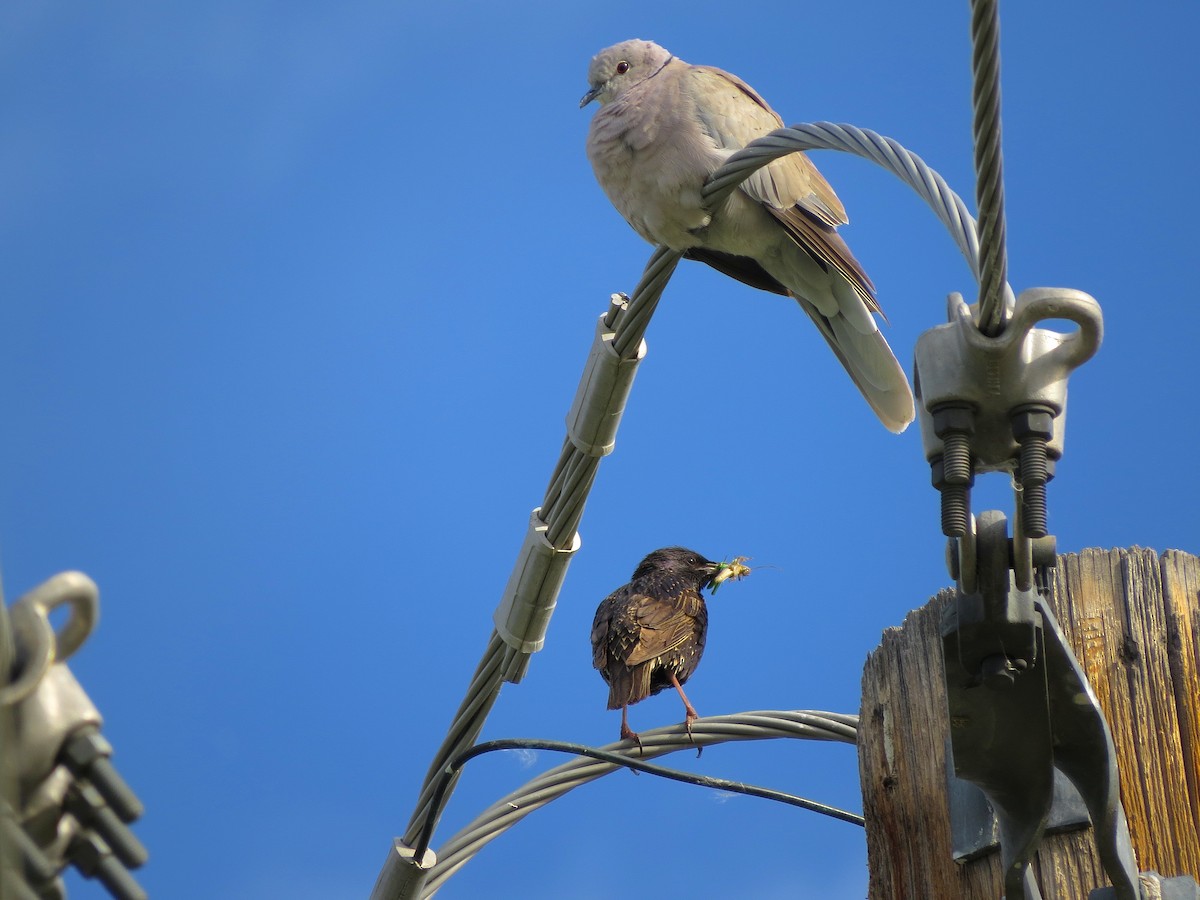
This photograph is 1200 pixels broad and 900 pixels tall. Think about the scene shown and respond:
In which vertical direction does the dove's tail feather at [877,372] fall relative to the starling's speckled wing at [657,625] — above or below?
above

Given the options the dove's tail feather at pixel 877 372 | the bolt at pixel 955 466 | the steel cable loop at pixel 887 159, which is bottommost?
the bolt at pixel 955 466

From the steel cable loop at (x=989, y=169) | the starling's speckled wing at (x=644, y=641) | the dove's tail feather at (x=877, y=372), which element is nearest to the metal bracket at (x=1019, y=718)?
the steel cable loop at (x=989, y=169)

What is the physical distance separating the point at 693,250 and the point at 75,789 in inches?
184

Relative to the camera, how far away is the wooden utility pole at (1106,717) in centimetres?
216

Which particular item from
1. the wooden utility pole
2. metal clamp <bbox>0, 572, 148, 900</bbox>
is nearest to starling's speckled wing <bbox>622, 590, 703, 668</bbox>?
the wooden utility pole

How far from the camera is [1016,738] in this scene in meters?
1.90

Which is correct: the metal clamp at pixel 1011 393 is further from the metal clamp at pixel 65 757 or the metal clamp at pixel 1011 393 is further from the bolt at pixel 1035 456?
the metal clamp at pixel 65 757

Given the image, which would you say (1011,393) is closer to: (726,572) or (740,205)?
(740,205)

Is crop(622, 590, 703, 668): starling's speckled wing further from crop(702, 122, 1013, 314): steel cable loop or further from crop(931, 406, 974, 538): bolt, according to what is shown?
crop(931, 406, 974, 538): bolt

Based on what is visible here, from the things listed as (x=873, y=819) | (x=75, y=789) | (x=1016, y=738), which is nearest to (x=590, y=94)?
(x=873, y=819)

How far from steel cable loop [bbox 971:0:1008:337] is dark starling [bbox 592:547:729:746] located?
4053mm

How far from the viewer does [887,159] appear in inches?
83.0

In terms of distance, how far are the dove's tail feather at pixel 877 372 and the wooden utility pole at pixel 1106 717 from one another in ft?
7.21

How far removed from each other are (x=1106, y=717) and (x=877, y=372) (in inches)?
99.8
